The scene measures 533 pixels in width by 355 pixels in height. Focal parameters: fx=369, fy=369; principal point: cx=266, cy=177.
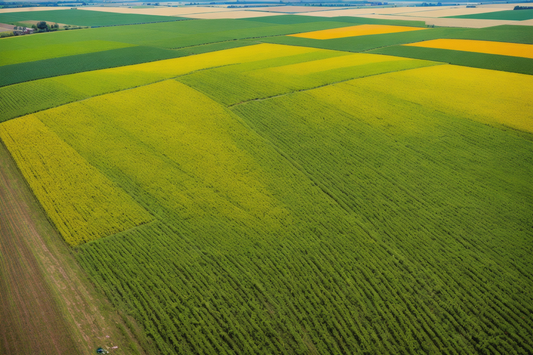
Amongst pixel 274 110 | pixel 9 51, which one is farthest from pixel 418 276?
pixel 9 51

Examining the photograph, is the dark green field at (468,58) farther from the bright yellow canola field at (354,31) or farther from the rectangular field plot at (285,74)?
the bright yellow canola field at (354,31)

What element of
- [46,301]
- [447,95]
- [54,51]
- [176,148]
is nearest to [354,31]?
[447,95]

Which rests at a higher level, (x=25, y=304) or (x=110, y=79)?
(x=110, y=79)

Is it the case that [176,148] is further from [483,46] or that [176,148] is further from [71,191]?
[483,46]

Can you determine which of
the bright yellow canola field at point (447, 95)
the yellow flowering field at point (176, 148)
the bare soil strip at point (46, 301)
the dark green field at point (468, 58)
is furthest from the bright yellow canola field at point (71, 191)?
the dark green field at point (468, 58)

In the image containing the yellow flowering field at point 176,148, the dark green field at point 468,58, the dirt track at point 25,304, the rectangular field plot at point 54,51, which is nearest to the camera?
the dirt track at point 25,304
